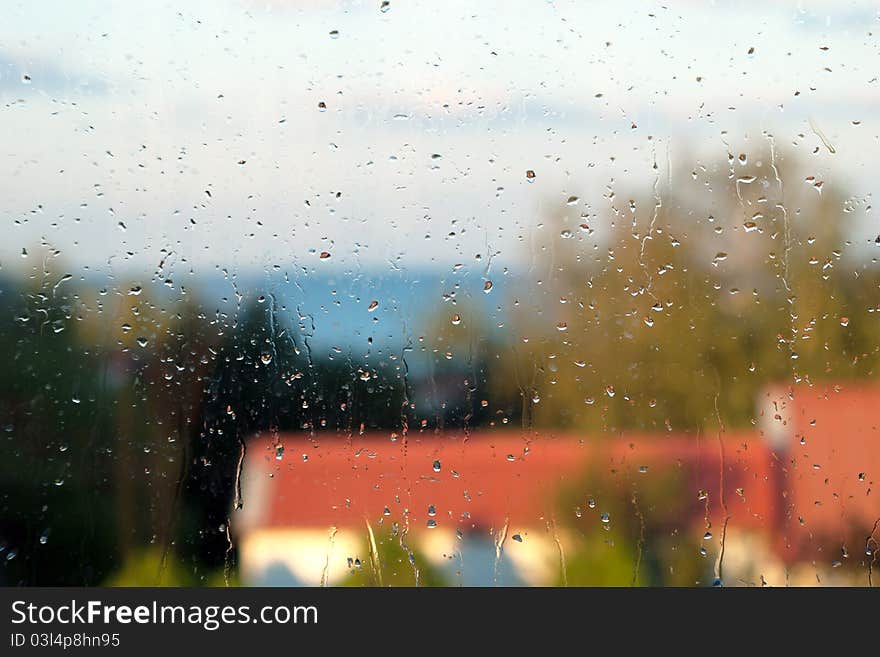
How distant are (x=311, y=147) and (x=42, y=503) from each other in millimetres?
673

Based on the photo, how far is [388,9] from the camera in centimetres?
127

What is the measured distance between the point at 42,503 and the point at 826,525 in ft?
3.95

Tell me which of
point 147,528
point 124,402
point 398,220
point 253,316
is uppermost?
point 398,220

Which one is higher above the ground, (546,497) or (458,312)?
(458,312)

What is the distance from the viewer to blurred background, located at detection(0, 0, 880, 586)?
123cm

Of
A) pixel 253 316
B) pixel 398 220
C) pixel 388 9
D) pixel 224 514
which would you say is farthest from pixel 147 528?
pixel 388 9

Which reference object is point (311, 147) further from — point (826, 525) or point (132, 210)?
point (826, 525)

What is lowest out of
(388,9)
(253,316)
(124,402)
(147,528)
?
(147,528)

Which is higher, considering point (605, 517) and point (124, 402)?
point (124, 402)

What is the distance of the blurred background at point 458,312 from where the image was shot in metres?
1.23

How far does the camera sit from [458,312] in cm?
126
